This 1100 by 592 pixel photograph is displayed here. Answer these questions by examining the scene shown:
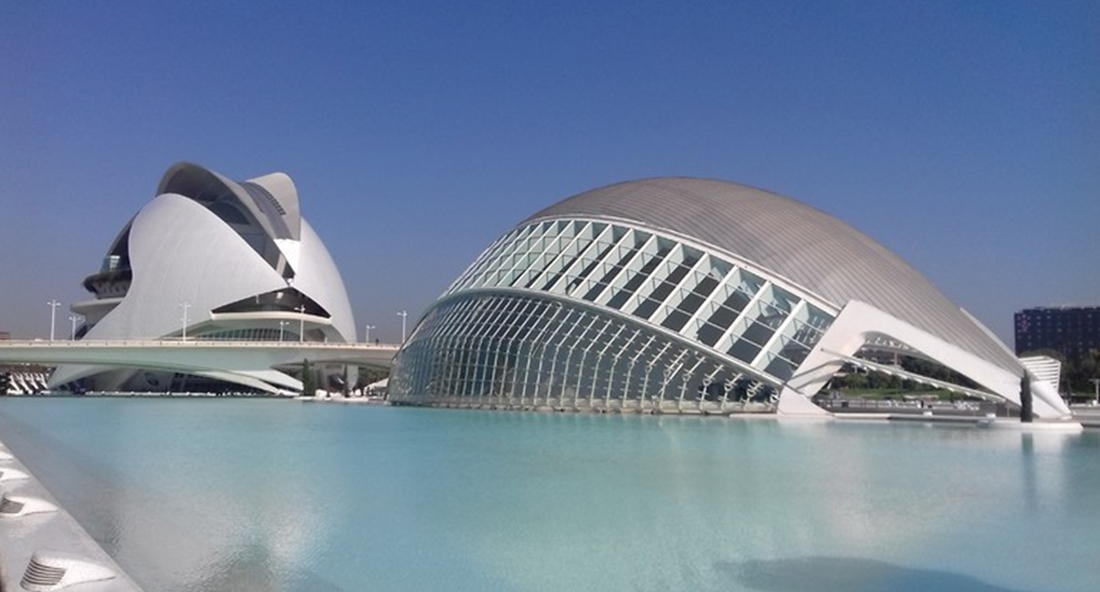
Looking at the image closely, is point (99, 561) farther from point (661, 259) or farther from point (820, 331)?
point (661, 259)

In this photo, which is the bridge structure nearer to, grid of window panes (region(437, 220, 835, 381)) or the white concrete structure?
the white concrete structure

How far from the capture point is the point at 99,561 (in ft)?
23.3

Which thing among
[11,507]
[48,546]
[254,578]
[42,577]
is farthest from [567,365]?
[42,577]

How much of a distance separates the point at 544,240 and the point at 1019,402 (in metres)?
19.0

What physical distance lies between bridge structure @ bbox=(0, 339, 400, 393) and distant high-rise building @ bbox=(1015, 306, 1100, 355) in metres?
124

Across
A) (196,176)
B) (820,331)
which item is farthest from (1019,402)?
(196,176)

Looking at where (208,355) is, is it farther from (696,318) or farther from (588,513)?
(588,513)

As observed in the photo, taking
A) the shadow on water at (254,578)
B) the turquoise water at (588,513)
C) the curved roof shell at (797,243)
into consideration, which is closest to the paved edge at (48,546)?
the turquoise water at (588,513)

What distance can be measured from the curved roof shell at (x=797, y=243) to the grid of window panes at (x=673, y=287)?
0.72 meters

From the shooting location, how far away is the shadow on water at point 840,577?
7980 millimetres

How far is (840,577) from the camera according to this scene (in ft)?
27.4

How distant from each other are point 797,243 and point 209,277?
193 feet

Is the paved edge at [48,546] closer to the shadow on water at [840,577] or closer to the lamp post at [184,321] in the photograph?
the shadow on water at [840,577]

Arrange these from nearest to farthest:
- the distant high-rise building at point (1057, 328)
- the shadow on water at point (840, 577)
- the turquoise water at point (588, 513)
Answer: the shadow on water at point (840, 577), the turquoise water at point (588, 513), the distant high-rise building at point (1057, 328)
